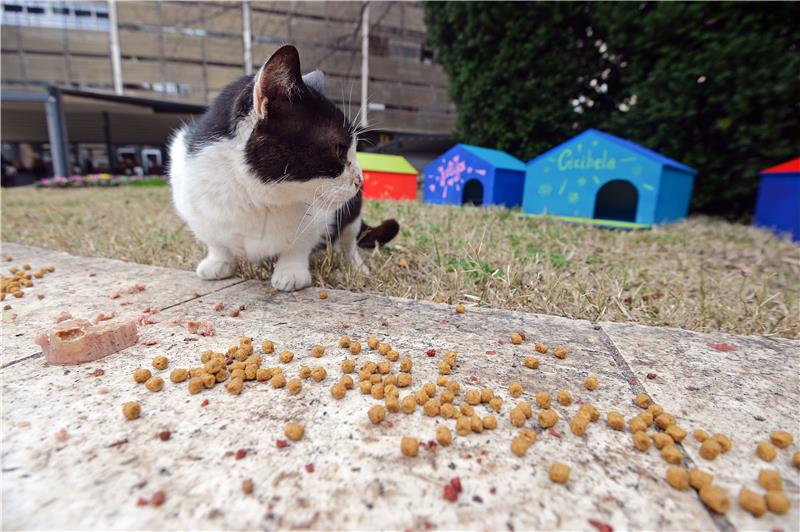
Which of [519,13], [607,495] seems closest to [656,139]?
[519,13]

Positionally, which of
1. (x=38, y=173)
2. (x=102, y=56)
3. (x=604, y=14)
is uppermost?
(x=102, y=56)

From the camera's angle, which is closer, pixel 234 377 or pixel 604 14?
pixel 234 377

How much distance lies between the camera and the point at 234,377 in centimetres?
96

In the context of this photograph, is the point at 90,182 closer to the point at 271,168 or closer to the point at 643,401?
the point at 271,168

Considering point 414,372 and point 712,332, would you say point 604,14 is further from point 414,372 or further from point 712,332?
point 414,372

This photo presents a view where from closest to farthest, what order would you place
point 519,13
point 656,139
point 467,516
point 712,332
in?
1. point 467,516
2. point 712,332
3. point 656,139
4. point 519,13

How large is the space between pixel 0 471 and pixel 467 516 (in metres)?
0.78

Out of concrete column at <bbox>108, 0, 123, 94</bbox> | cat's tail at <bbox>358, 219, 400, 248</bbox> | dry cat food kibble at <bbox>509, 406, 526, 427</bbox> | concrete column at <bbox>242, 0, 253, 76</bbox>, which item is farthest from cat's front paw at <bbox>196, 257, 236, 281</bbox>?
concrete column at <bbox>108, 0, 123, 94</bbox>

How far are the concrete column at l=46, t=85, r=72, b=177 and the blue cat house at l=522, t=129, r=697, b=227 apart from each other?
982 cm

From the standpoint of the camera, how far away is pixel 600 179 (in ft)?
12.2

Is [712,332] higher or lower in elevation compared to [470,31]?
lower

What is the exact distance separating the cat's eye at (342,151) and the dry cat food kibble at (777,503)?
4.51 ft

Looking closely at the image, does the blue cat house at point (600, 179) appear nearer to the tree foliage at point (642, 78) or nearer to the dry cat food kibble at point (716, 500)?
the tree foliage at point (642, 78)

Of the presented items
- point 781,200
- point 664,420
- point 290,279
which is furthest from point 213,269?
point 781,200
